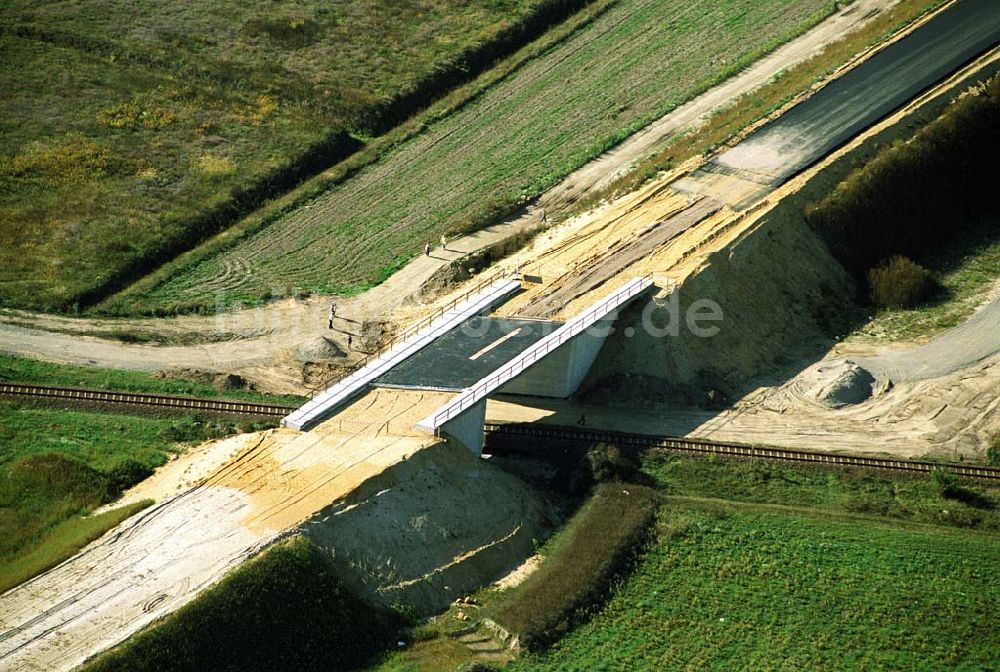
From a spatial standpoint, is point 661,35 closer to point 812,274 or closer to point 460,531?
point 812,274

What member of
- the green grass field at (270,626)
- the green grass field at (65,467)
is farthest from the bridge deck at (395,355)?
the green grass field at (270,626)

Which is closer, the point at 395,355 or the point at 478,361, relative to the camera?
the point at 478,361

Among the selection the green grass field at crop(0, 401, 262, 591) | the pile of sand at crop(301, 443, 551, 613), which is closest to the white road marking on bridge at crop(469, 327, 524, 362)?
the pile of sand at crop(301, 443, 551, 613)

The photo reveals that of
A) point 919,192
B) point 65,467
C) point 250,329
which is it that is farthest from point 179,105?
point 919,192

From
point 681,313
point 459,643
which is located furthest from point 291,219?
point 459,643

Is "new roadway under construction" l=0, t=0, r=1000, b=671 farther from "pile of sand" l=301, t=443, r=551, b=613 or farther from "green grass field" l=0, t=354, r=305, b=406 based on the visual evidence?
"green grass field" l=0, t=354, r=305, b=406

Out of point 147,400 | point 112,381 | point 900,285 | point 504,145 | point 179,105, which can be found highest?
point 179,105

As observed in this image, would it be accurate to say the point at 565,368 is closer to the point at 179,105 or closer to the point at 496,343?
the point at 496,343
